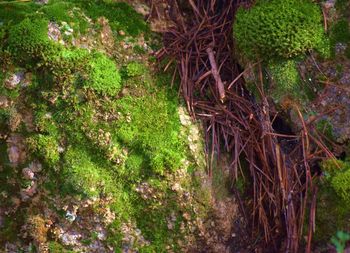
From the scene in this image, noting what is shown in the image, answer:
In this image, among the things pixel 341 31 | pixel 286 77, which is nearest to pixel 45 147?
pixel 286 77

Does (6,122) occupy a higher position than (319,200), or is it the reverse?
(6,122)

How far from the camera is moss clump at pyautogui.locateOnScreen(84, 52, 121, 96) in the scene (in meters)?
2.53

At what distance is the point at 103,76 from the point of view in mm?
2566

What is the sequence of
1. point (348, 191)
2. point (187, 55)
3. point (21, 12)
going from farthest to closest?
point (187, 55)
point (21, 12)
point (348, 191)

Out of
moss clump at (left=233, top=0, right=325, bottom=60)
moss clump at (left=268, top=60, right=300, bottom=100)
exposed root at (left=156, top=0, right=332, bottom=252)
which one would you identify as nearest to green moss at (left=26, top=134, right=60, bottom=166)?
exposed root at (left=156, top=0, right=332, bottom=252)

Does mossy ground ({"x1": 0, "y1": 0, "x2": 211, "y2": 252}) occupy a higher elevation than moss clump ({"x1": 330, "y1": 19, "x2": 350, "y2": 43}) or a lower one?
lower

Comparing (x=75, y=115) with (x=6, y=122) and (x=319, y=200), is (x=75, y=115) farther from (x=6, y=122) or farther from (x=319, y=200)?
(x=319, y=200)

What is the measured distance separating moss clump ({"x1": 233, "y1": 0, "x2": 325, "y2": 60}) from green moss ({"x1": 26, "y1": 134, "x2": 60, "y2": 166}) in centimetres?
132

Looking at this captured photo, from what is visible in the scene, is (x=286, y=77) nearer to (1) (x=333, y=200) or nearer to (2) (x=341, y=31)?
(2) (x=341, y=31)

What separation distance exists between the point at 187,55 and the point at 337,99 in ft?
3.26

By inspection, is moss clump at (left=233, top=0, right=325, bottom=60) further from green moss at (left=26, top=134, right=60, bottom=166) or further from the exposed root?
green moss at (left=26, top=134, right=60, bottom=166)

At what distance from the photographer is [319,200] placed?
2.46m

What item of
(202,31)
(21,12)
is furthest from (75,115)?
(202,31)

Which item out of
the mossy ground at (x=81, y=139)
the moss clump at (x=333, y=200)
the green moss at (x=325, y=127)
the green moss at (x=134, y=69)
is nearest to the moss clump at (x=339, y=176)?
the moss clump at (x=333, y=200)
